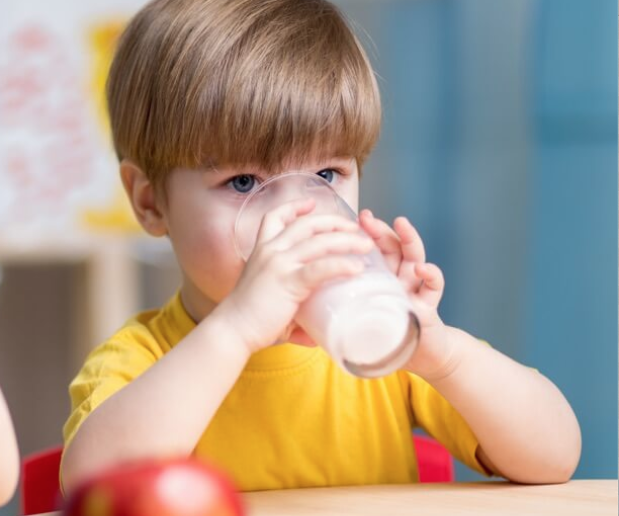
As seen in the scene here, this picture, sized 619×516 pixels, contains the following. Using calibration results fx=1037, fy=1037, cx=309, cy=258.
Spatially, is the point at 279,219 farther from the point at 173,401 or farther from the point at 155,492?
the point at 155,492

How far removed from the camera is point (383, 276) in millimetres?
737

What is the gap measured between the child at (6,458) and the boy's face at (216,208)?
1.10 ft

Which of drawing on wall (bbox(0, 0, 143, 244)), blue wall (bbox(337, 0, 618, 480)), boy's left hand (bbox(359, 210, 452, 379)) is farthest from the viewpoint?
drawing on wall (bbox(0, 0, 143, 244))

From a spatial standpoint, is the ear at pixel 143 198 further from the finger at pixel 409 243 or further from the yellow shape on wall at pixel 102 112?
the yellow shape on wall at pixel 102 112

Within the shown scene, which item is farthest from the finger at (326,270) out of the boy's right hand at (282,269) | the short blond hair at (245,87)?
the short blond hair at (245,87)

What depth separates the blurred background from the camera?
6.15 feet

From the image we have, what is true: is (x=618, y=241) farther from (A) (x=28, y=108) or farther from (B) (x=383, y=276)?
(A) (x=28, y=108)

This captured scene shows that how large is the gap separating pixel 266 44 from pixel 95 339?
5.74 ft

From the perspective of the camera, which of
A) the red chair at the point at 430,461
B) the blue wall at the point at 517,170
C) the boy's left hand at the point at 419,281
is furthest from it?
the blue wall at the point at 517,170

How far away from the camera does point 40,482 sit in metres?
1.06

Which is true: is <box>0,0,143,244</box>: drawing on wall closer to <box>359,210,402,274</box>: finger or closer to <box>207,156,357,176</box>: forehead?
<box>207,156,357,176</box>: forehead

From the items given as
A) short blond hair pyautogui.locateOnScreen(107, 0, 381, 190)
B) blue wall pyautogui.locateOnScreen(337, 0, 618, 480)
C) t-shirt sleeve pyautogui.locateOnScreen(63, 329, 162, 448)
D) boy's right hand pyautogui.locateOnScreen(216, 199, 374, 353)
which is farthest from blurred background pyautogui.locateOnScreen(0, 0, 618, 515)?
boy's right hand pyautogui.locateOnScreen(216, 199, 374, 353)

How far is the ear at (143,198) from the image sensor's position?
1.17 metres

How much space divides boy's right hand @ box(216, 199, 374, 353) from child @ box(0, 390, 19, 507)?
0.60 feet
